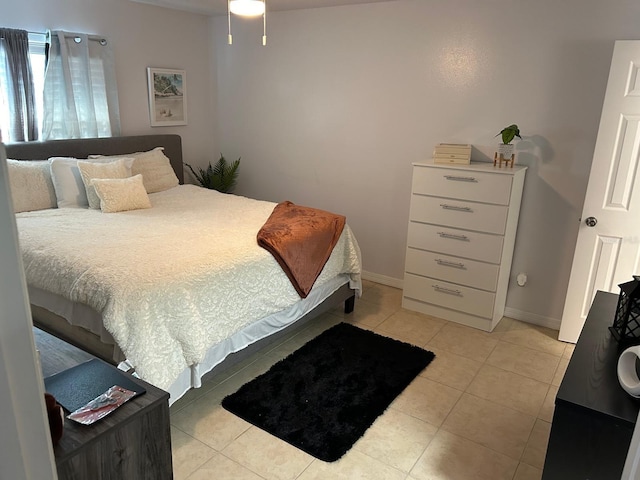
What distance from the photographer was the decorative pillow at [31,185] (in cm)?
326

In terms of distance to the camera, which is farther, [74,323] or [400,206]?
[400,206]

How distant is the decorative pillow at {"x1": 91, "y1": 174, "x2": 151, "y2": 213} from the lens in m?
3.31

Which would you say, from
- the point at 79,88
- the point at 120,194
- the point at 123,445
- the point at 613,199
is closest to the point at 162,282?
the point at 123,445

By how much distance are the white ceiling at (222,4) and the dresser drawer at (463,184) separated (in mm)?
1516

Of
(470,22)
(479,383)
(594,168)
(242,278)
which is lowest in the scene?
(479,383)

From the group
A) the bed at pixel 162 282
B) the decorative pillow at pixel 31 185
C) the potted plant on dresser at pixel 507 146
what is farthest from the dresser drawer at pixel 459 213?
the decorative pillow at pixel 31 185

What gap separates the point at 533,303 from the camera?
11.6ft

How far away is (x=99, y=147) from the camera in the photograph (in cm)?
389

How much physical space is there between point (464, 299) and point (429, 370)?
781mm

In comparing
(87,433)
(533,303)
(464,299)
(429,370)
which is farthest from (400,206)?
(87,433)

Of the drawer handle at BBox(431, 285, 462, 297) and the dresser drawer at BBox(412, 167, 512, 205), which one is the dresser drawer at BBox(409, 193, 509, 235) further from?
the drawer handle at BBox(431, 285, 462, 297)

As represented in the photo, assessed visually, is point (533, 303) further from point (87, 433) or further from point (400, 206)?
point (87, 433)

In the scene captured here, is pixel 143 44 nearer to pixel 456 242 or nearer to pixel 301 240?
pixel 301 240

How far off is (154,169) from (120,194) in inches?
29.0
